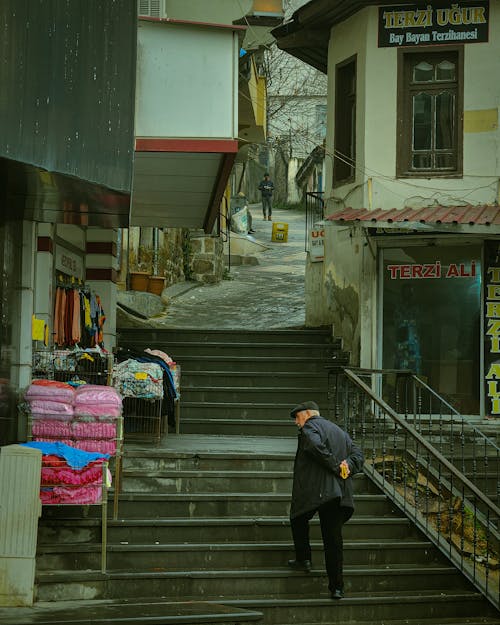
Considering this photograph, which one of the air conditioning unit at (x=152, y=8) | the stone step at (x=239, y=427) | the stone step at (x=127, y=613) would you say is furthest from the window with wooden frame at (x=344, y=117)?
the stone step at (x=127, y=613)

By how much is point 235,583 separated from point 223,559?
1.37ft

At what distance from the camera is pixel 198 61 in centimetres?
1201

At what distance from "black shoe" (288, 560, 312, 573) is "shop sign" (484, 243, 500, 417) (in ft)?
20.6

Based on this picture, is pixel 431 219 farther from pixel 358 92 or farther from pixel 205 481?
pixel 205 481

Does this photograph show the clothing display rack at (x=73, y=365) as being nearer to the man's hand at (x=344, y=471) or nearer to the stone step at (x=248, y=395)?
the man's hand at (x=344, y=471)

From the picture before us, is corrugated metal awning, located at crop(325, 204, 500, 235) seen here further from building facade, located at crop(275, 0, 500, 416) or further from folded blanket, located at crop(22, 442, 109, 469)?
folded blanket, located at crop(22, 442, 109, 469)

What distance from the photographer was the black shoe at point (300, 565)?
10.4 meters

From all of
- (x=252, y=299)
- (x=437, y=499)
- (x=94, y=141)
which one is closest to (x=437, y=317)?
(x=437, y=499)

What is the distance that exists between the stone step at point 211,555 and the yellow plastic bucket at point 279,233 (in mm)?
24457

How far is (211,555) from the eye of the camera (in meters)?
10.6

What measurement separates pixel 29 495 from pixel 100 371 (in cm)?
277

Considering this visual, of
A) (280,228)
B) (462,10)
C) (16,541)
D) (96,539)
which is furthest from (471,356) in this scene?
(280,228)

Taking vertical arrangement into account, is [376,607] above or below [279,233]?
below

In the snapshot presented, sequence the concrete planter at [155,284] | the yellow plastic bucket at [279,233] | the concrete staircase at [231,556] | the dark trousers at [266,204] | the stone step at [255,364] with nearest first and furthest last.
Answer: the concrete staircase at [231,556]
the stone step at [255,364]
the concrete planter at [155,284]
the yellow plastic bucket at [279,233]
the dark trousers at [266,204]
